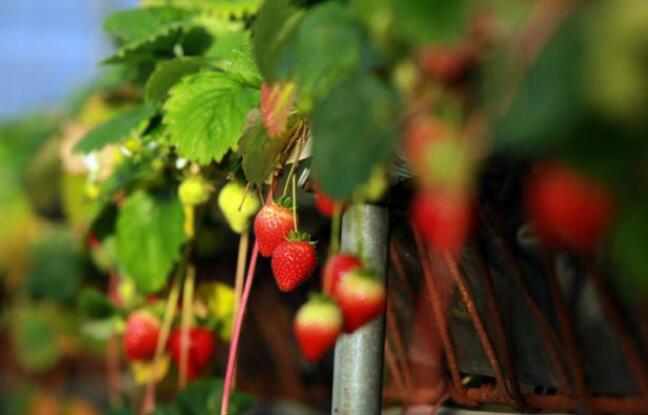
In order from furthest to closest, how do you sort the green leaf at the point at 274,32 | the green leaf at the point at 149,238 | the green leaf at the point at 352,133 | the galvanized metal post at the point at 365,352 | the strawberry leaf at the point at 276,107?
the green leaf at the point at 149,238 → the galvanized metal post at the point at 365,352 → the strawberry leaf at the point at 276,107 → the green leaf at the point at 274,32 → the green leaf at the point at 352,133

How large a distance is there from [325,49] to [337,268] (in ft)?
0.69

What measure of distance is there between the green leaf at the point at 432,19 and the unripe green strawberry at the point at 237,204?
3.03 feet

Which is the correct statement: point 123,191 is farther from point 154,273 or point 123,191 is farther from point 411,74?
point 411,74

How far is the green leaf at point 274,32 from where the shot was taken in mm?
859

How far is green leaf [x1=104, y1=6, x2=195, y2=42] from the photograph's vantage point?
6.26 feet

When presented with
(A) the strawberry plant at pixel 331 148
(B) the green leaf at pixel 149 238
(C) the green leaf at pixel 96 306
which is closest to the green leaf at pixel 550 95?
(A) the strawberry plant at pixel 331 148

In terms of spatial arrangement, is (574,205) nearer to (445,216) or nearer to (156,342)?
(445,216)

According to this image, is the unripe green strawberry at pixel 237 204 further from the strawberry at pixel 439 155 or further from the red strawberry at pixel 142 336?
the strawberry at pixel 439 155

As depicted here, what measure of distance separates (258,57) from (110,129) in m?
0.89

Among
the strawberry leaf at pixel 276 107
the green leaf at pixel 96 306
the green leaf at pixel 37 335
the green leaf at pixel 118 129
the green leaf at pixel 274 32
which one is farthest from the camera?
the green leaf at pixel 37 335

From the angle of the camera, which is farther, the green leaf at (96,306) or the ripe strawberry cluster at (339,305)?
the green leaf at (96,306)

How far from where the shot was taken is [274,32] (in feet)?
2.86

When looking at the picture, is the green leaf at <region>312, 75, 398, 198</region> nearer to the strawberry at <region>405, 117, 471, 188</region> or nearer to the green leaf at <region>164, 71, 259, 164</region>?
the strawberry at <region>405, 117, 471, 188</region>

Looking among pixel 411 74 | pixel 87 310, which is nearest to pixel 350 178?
pixel 411 74
